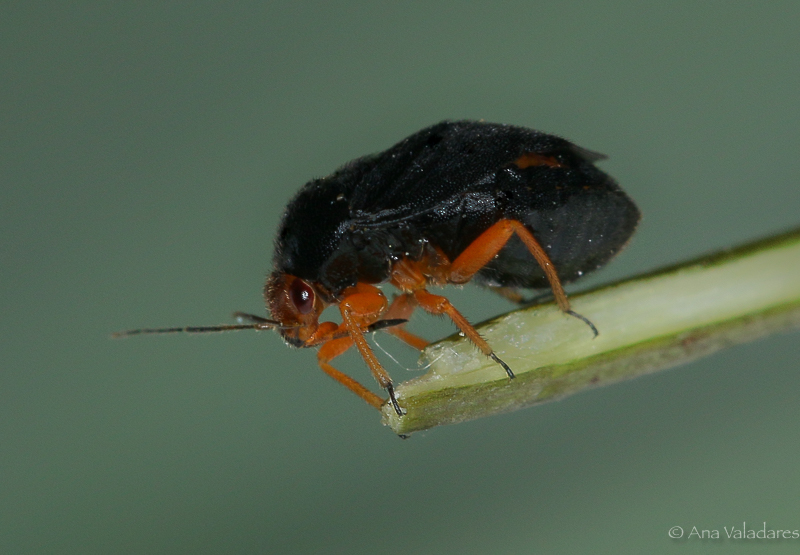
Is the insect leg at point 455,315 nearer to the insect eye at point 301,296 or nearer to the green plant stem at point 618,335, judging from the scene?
the green plant stem at point 618,335

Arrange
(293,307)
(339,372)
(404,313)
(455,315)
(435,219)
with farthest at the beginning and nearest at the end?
(404,313), (435,219), (293,307), (339,372), (455,315)

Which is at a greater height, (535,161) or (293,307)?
(535,161)

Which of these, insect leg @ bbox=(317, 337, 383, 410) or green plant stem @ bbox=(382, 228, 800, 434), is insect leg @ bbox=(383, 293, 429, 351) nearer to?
insect leg @ bbox=(317, 337, 383, 410)

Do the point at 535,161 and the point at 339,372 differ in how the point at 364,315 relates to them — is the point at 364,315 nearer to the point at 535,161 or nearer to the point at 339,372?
the point at 339,372

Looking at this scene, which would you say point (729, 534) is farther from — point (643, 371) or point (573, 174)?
point (573, 174)

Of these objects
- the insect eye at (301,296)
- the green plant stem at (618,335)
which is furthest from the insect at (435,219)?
the green plant stem at (618,335)

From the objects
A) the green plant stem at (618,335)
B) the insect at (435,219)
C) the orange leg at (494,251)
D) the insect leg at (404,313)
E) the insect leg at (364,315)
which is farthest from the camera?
the insect leg at (404,313)

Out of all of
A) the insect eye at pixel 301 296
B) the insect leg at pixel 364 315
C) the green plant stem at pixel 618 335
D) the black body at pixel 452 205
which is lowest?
the green plant stem at pixel 618 335

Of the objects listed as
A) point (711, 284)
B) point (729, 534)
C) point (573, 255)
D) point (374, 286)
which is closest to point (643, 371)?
point (711, 284)

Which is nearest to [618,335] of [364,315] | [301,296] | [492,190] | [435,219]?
[492,190]
